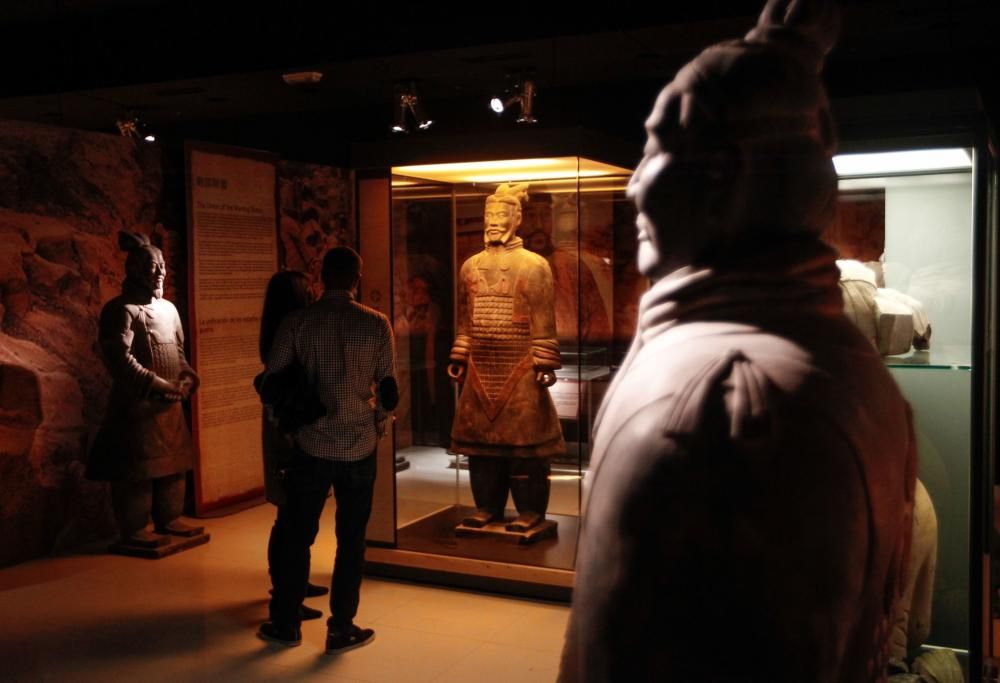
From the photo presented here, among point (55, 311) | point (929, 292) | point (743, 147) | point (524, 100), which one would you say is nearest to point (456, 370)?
point (524, 100)

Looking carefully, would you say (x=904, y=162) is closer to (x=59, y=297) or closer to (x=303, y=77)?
(x=303, y=77)

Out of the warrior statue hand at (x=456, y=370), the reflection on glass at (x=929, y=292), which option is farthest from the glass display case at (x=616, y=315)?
the warrior statue hand at (x=456, y=370)

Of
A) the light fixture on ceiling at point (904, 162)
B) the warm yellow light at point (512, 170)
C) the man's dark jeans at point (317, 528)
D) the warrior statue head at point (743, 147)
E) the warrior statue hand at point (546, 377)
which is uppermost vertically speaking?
the warm yellow light at point (512, 170)

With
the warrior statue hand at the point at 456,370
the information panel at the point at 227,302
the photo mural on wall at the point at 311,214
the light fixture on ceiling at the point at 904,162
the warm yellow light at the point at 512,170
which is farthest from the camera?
the photo mural on wall at the point at 311,214

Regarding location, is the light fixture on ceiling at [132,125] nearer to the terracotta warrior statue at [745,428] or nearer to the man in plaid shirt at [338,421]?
the man in plaid shirt at [338,421]

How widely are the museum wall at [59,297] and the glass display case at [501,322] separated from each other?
78.4 inches

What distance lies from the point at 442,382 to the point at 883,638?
4582mm

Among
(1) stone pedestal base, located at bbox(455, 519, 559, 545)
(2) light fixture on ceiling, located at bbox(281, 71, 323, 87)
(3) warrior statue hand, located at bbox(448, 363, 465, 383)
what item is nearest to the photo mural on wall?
(3) warrior statue hand, located at bbox(448, 363, 465, 383)

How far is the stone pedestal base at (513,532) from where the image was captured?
5355mm

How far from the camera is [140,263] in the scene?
18.4 ft

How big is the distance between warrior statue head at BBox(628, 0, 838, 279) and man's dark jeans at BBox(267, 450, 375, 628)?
10.1ft

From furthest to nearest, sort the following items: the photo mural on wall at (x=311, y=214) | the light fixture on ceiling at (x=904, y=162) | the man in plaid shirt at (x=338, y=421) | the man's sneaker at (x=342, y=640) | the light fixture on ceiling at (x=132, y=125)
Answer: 1. the photo mural on wall at (x=311, y=214)
2. the light fixture on ceiling at (x=132, y=125)
3. the man's sneaker at (x=342, y=640)
4. the man in plaid shirt at (x=338, y=421)
5. the light fixture on ceiling at (x=904, y=162)

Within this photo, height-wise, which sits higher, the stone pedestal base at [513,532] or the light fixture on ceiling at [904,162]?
the light fixture on ceiling at [904,162]

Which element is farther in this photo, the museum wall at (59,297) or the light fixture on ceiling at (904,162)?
the museum wall at (59,297)
